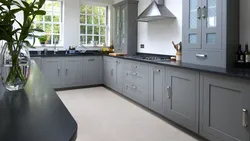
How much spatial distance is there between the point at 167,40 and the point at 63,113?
3.67 m

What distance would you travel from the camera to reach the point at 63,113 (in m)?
0.94

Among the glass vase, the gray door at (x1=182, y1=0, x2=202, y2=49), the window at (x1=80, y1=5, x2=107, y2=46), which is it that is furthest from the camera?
the window at (x1=80, y1=5, x2=107, y2=46)

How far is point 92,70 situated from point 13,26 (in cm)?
451

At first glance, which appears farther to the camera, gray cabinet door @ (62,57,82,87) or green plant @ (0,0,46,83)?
gray cabinet door @ (62,57,82,87)

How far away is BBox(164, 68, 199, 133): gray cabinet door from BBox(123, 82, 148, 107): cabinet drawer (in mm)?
672

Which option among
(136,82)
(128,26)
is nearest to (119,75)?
(136,82)

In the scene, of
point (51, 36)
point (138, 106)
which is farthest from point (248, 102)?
point (51, 36)

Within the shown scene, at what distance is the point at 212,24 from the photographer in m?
2.87

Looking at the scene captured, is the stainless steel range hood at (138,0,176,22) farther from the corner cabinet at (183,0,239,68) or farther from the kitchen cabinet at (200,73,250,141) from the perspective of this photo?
the kitchen cabinet at (200,73,250,141)

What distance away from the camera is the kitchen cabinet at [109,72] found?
17.6 feet

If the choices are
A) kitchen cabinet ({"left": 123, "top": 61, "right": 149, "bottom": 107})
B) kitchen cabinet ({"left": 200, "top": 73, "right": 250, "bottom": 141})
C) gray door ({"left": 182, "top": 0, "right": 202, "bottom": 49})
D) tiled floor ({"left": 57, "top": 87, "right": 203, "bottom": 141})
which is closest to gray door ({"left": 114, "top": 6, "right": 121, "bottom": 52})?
kitchen cabinet ({"left": 123, "top": 61, "right": 149, "bottom": 107})

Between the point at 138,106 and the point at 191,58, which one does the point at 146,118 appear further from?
the point at 191,58

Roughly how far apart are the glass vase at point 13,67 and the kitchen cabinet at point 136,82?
2595 mm

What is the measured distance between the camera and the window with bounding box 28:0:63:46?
5820 millimetres
